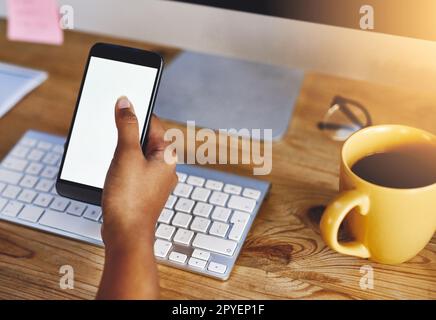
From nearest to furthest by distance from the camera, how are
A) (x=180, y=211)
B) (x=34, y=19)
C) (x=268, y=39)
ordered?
(x=180, y=211) < (x=268, y=39) < (x=34, y=19)

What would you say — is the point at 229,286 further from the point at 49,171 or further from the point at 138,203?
the point at 49,171

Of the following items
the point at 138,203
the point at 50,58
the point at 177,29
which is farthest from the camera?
the point at 50,58

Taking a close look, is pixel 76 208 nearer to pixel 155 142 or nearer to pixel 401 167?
pixel 155 142

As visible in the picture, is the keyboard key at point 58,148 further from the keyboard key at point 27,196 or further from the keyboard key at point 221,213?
the keyboard key at point 221,213

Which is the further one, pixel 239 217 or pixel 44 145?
pixel 44 145

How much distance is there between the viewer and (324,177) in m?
0.62

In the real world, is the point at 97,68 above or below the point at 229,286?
above

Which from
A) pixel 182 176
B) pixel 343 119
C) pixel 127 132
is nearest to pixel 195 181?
pixel 182 176

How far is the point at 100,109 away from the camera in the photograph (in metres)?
0.56

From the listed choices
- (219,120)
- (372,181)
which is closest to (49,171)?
(219,120)

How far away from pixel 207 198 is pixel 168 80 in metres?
0.25

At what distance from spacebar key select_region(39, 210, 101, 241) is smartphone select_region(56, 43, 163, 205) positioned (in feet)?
0.07

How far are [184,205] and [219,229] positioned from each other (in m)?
0.05

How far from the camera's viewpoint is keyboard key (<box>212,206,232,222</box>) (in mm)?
548
